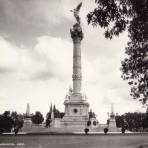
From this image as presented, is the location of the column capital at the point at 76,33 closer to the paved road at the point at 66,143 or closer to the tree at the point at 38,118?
the paved road at the point at 66,143

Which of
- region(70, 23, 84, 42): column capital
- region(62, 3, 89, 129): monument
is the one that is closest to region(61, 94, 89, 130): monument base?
region(62, 3, 89, 129): monument

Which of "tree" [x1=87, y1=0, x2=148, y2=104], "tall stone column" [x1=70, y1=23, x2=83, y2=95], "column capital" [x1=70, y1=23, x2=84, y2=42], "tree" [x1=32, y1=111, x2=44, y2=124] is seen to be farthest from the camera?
"tree" [x1=32, y1=111, x2=44, y2=124]

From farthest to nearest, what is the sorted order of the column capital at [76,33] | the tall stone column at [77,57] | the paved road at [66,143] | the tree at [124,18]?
the column capital at [76,33], the tall stone column at [77,57], the paved road at [66,143], the tree at [124,18]

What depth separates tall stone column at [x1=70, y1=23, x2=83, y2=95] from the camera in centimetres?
6444

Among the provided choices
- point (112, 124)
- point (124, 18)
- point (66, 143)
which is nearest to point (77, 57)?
point (112, 124)

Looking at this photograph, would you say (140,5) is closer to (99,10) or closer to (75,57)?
(99,10)

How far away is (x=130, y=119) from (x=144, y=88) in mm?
90408

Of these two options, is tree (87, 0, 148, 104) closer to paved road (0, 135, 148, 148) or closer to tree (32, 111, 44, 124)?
paved road (0, 135, 148, 148)

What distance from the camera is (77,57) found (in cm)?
6525

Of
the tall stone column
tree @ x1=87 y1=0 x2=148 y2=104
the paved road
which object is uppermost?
the tall stone column

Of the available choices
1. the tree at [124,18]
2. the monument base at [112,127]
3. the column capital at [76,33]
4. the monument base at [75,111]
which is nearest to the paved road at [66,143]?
the tree at [124,18]

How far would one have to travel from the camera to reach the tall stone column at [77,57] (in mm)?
64438

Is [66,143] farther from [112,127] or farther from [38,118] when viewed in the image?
[38,118]

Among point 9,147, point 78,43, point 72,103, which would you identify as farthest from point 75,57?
point 9,147
